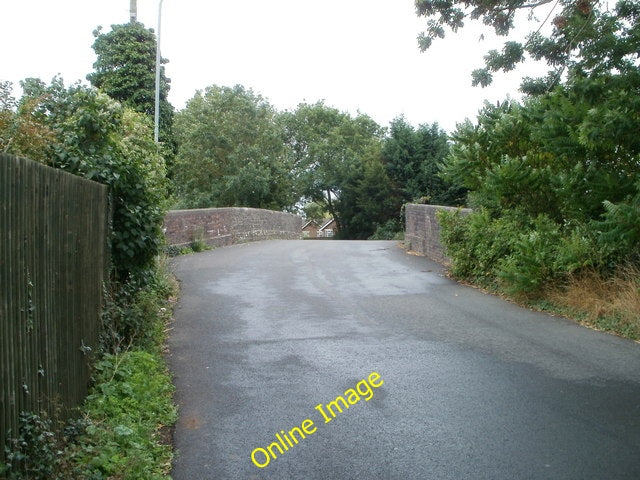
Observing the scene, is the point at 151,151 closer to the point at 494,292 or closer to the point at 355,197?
the point at 494,292

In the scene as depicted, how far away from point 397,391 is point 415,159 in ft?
116

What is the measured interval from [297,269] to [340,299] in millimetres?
4735

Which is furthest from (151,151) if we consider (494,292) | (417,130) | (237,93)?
(237,93)

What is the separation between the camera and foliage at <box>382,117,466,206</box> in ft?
129

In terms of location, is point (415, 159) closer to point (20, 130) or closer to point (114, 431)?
point (20, 130)

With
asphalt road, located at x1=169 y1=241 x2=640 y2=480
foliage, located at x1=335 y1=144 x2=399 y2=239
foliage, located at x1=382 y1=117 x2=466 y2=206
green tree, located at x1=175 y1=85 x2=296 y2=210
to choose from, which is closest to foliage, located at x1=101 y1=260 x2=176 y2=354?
asphalt road, located at x1=169 y1=241 x2=640 y2=480

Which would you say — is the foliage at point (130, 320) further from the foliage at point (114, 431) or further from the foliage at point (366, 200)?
the foliage at point (366, 200)

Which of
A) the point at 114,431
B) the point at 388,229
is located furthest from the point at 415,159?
the point at 114,431

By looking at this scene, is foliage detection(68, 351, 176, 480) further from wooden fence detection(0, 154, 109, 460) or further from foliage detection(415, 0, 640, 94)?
foliage detection(415, 0, 640, 94)

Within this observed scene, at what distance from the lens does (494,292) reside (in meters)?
13.0

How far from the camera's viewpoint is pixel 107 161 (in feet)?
27.2

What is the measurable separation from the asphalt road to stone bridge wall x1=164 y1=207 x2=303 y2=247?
29.4 feet

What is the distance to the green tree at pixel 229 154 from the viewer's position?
1734 inches

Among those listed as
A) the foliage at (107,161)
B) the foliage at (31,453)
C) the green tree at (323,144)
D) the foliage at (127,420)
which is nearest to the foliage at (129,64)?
the foliage at (107,161)
